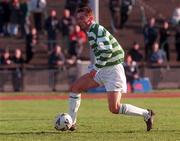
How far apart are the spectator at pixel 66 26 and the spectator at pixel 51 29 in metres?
0.32

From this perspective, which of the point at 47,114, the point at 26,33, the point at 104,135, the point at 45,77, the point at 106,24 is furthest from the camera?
the point at 106,24

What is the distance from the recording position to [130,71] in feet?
96.8

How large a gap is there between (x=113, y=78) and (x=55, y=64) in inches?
657

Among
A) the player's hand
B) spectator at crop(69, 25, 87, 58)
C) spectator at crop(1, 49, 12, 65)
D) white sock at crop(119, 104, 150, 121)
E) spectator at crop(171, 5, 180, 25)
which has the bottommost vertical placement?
spectator at crop(1, 49, 12, 65)

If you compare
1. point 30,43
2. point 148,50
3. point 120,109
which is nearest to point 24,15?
point 30,43

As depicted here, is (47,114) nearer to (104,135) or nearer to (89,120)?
(89,120)

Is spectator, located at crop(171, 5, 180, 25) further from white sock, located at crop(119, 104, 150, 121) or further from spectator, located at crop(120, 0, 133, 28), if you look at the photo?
white sock, located at crop(119, 104, 150, 121)

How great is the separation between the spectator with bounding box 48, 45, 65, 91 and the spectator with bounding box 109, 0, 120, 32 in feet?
15.8

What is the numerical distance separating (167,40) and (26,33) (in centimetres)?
649

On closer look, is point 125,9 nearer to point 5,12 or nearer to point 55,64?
point 5,12

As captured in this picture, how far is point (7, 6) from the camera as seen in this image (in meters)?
33.6

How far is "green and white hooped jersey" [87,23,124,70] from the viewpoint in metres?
13.4

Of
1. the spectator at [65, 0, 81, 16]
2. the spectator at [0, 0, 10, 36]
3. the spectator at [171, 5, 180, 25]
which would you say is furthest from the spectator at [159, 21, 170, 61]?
the spectator at [0, 0, 10, 36]

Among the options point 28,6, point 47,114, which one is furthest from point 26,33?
point 47,114
